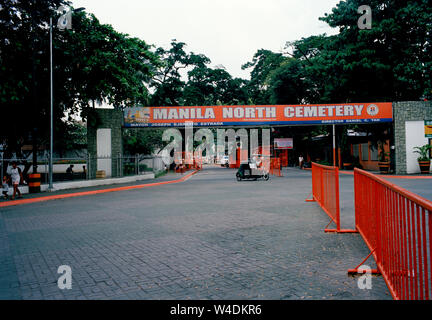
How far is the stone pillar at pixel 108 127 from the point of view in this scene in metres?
24.3

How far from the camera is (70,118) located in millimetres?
24109

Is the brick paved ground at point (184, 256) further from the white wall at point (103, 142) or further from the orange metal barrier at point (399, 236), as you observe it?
the white wall at point (103, 142)

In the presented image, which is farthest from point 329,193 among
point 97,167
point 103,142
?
point 103,142

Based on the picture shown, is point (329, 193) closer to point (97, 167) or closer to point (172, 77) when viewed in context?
point (97, 167)

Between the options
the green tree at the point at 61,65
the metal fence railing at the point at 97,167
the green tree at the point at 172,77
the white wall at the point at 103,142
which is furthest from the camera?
the green tree at the point at 172,77

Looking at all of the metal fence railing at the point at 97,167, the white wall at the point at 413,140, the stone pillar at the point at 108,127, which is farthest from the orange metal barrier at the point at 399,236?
the white wall at the point at 413,140

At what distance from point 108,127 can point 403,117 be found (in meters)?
20.9

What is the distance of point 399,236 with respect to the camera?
12.4ft

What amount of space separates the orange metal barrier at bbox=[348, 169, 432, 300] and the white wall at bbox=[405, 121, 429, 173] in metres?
Result: 22.8

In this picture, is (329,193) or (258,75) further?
(258,75)

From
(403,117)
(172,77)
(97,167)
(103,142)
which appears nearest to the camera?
(97,167)

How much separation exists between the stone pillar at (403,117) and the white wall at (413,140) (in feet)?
0.74

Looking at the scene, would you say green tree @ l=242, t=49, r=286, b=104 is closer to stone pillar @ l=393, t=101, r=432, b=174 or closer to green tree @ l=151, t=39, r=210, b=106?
green tree @ l=151, t=39, r=210, b=106
